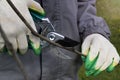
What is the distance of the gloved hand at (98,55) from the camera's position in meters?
1.50

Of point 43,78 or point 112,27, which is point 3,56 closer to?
point 43,78

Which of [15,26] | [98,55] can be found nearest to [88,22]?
[98,55]

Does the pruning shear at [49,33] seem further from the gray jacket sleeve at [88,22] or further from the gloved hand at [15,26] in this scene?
the gray jacket sleeve at [88,22]

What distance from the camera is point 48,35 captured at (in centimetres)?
144

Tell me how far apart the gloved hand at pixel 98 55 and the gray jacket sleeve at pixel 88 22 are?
0.16 feet

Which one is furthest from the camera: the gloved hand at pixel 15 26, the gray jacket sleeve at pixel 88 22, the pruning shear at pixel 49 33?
the gray jacket sleeve at pixel 88 22

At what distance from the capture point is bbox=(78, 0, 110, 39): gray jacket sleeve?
1.70m

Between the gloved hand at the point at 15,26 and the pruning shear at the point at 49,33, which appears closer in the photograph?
the gloved hand at the point at 15,26

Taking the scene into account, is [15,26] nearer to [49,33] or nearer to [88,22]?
[49,33]

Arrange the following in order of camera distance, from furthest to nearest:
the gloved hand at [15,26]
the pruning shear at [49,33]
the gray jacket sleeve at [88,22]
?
the gray jacket sleeve at [88,22] < the pruning shear at [49,33] < the gloved hand at [15,26]

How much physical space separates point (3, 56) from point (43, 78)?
172 mm

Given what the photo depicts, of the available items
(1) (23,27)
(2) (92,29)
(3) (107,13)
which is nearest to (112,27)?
(3) (107,13)

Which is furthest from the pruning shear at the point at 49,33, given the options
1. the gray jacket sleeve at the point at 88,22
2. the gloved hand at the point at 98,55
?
the gray jacket sleeve at the point at 88,22

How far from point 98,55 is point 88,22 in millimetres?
202
